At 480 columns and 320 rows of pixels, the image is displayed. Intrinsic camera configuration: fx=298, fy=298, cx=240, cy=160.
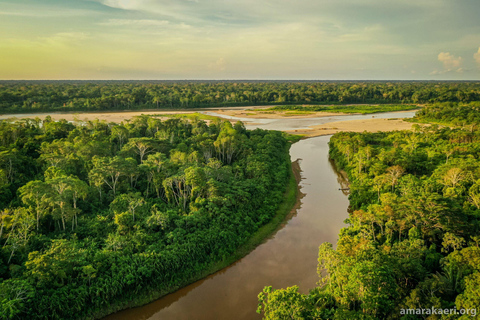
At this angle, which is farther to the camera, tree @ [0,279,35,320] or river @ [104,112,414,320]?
river @ [104,112,414,320]

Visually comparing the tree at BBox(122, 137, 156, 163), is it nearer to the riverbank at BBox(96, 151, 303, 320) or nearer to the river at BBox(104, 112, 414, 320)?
the riverbank at BBox(96, 151, 303, 320)

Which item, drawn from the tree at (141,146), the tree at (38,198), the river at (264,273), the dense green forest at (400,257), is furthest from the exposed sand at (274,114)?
the tree at (38,198)

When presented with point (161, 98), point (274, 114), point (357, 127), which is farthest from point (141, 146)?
point (161, 98)

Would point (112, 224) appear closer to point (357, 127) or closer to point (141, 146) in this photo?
point (141, 146)

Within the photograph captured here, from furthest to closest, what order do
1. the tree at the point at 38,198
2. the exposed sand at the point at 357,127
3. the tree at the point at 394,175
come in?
the exposed sand at the point at 357,127, the tree at the point at 394,175, the tree at the point at 38,198

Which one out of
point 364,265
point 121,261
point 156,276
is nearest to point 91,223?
point 121,261

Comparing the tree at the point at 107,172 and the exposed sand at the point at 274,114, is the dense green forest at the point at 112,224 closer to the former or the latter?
the tree at the point at 107,172

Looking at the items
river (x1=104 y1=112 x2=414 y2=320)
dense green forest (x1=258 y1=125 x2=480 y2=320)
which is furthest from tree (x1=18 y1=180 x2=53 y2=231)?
dense green forest (x1=258 y1=125 x2=480 y2=320)
